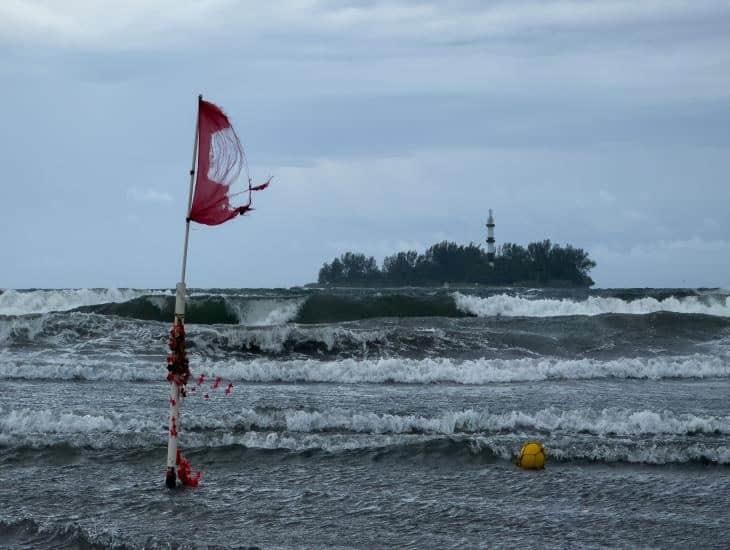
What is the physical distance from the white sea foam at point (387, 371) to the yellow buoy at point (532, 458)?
24.4ft

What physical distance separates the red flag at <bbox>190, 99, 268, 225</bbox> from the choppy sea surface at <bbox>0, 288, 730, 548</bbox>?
2.39 metres

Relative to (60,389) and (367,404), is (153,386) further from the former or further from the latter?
(367,404)

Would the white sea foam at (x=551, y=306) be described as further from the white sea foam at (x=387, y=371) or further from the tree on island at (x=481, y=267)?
the tree on island at (x=481, y=267)

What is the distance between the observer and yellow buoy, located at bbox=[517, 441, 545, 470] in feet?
29.7

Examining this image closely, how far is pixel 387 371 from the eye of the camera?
16.9m

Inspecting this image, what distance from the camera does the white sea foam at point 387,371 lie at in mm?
16641

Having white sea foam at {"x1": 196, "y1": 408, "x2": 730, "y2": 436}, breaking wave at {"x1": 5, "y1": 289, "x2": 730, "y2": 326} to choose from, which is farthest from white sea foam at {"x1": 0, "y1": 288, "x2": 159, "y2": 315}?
white sea foam at {"x1": 196, "y1": 408, "x2": 730, "y2": 436}

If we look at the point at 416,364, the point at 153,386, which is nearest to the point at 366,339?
the point at 416,364

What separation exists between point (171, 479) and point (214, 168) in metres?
2.74

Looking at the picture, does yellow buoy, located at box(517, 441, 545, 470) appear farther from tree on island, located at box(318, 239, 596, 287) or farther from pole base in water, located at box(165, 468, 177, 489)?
tree on island, located at box(318, 239, 596, 287)

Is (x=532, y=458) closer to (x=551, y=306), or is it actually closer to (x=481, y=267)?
(x=551, y=306)

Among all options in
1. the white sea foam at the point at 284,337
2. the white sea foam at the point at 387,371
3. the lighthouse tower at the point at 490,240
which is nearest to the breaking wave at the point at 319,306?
the white sea foam at the point at 284,337

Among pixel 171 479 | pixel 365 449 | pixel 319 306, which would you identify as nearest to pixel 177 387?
pixel 171 479

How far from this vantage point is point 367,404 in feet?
43.5
